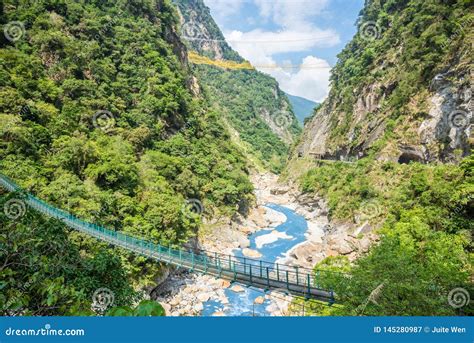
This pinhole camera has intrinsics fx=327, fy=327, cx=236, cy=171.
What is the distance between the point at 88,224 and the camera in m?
14.6

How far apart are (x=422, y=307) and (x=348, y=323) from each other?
5.02 m

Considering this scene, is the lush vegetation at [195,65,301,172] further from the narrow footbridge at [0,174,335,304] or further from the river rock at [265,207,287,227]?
the narrow footbridge at [0,174,335,304]

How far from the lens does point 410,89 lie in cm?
2705

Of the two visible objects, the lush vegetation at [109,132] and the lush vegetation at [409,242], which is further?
the lush vegetation at [109,132]

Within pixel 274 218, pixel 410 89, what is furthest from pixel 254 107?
pixel 410 89

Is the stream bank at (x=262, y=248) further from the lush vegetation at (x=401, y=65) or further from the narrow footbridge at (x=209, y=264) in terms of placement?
the lush vegetation at (x=401, y=65)

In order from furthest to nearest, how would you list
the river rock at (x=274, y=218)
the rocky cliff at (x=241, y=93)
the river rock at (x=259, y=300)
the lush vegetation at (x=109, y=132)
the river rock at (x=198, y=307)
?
the rocky cliff at (x=241, y=93)
the river rock at (x=274, y=218)
the river rock at (x=259, y=300)
the river rock at (x=198, y=307)
the lush vegetation at (x=109, y=132)

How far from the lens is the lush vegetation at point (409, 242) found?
25.6 ft

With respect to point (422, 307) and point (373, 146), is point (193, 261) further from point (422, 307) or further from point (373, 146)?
point (373, 146)

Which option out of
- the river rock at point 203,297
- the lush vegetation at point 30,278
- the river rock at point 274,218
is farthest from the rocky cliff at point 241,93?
the lush vegetation at point 30,278

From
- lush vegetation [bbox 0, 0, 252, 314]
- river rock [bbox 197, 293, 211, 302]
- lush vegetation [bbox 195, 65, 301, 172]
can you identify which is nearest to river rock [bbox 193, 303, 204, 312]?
river rock [bbox 197, 293, 211, 302]

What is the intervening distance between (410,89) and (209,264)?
23.6m

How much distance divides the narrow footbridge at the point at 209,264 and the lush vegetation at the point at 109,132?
731mm

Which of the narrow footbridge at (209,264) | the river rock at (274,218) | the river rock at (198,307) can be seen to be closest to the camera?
the narrow footbridge at (209,264)
